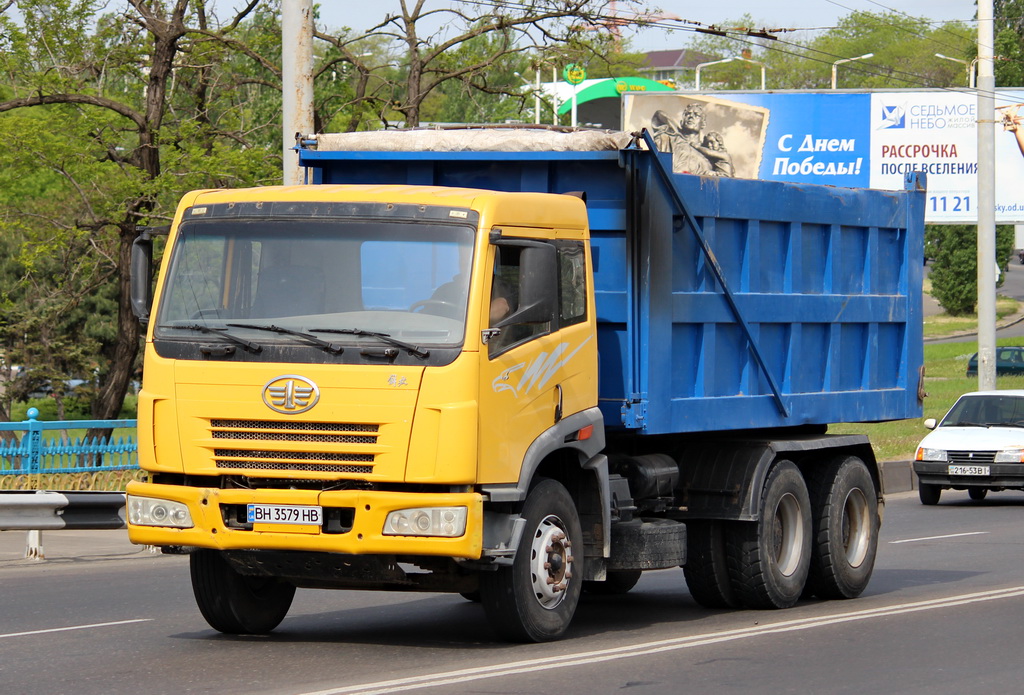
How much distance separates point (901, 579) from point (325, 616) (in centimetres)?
502

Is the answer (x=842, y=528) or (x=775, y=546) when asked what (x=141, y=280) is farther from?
(x=842, y=528)

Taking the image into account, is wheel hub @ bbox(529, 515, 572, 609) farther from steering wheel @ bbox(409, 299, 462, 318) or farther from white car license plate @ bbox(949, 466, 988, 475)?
white car license plate @ bbox(949, 466, 988, 475)

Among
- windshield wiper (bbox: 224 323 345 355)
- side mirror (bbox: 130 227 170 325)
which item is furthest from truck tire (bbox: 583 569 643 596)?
side mirror (bbox: 130 227 170 325)

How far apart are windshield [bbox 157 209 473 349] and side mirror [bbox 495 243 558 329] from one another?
284 mm

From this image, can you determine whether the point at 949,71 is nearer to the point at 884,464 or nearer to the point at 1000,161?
→ the point at 1000,161

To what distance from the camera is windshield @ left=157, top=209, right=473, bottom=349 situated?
7.99 meters

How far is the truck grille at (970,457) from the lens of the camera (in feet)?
67.7

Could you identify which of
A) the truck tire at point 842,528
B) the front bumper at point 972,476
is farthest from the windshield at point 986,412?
the truck tire at point 842,528

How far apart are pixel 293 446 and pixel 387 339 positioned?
28.1 inches

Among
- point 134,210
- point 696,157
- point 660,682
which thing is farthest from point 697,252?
point 696,157

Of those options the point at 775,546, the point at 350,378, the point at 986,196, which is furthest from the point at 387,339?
the point at 986,196

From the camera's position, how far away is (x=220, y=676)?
7.64 metres

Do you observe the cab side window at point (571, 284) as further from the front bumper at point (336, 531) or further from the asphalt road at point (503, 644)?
the asphalt road at point (503, 644)

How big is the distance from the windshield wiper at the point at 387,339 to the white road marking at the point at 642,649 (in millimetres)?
1565
